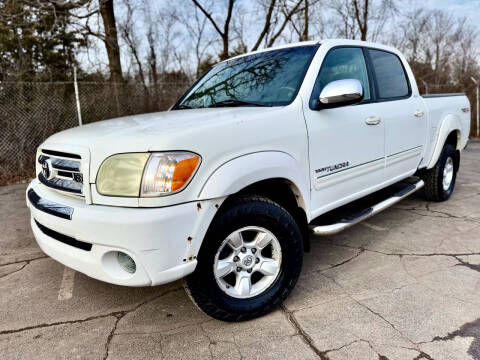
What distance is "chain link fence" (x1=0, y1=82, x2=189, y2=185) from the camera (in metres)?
7.13

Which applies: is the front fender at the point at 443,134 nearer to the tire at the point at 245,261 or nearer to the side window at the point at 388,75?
the side window at the point at 388,75

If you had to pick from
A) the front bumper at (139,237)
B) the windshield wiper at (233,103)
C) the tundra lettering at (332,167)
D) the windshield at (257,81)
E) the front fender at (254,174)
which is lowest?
the front bumper at (139,237)

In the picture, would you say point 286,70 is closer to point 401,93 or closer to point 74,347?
point 401,93

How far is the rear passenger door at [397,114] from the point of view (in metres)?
3.36

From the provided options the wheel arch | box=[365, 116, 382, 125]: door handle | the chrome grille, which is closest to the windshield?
the wheel arch

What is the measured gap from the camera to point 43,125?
25.0ft

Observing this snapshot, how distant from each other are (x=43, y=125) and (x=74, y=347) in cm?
678

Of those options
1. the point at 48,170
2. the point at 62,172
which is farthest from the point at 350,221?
the point at 48,170

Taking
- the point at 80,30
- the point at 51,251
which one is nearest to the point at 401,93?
the point at 51,251

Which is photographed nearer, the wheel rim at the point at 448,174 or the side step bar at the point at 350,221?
the side step bar at the point at 350,221

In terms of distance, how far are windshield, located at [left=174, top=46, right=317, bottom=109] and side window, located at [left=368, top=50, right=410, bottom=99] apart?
0.95 m

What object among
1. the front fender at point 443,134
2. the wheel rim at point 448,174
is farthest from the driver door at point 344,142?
the wheel rim at point 448,174

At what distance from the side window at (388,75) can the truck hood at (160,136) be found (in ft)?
5.68

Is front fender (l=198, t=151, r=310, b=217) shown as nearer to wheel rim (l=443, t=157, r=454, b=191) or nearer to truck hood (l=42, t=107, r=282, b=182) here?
truck hood (l=42, t=107, r=282, b=182)
